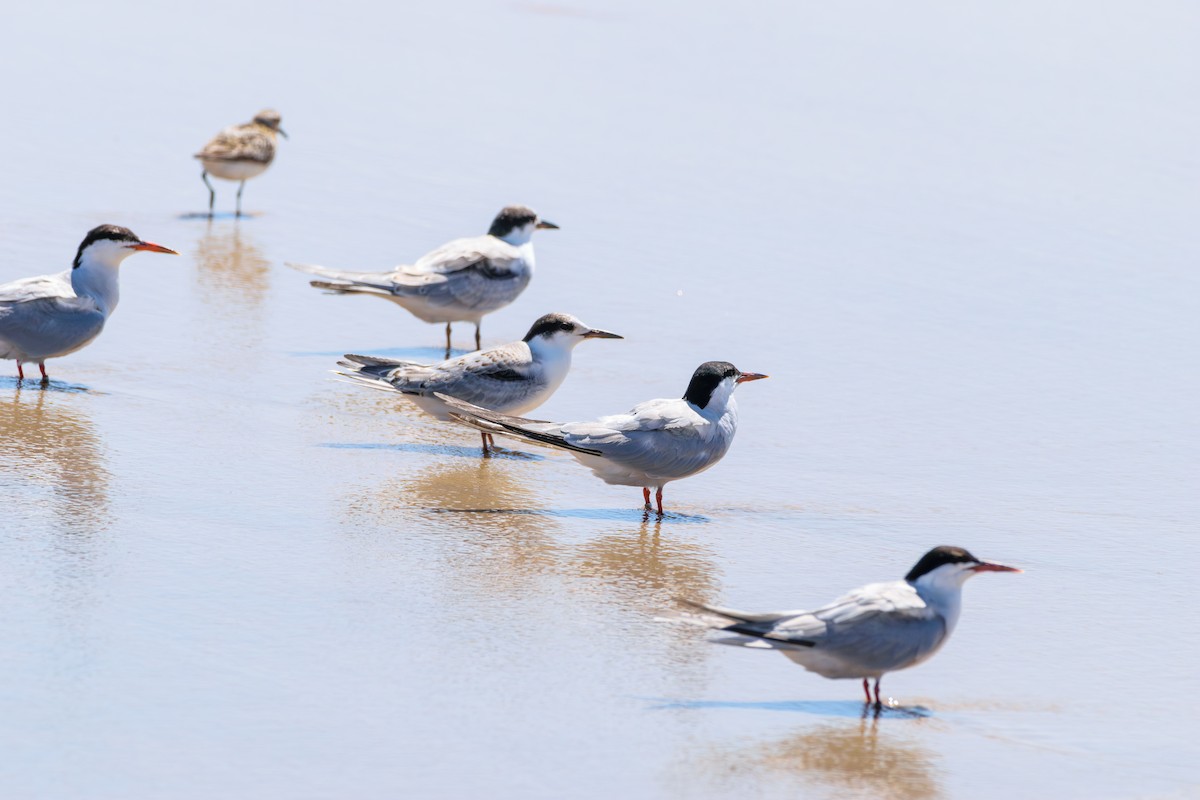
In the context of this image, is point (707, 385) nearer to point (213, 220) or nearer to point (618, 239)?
point (618, 239)

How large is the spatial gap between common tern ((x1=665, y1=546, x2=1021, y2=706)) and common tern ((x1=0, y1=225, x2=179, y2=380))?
412cm

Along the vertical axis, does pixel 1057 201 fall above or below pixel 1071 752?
above

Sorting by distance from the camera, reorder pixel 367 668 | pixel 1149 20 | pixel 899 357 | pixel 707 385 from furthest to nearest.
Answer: pixel 1149 20, pixel 899 357, pixel 707 385, pixel 367 668

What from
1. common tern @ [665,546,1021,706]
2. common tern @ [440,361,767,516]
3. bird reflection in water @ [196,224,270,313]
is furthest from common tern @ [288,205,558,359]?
common tern @ [665,546,1021,706]

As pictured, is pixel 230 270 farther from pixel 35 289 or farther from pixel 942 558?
pixel 942 558

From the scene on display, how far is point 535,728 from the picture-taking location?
15.6ft

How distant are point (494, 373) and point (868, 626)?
3.28 meters

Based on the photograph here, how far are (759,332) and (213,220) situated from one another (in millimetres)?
4543

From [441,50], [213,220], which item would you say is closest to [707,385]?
[213,220]

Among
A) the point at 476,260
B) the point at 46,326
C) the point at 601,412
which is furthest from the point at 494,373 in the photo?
the point at 46,326

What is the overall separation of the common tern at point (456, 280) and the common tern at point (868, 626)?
4576mm

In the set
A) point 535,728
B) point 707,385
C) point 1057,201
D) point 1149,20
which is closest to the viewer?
point 535,728

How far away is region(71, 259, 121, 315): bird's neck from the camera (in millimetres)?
8398

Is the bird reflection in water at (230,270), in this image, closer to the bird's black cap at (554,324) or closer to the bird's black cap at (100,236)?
the bird's black cap at (100,236)
